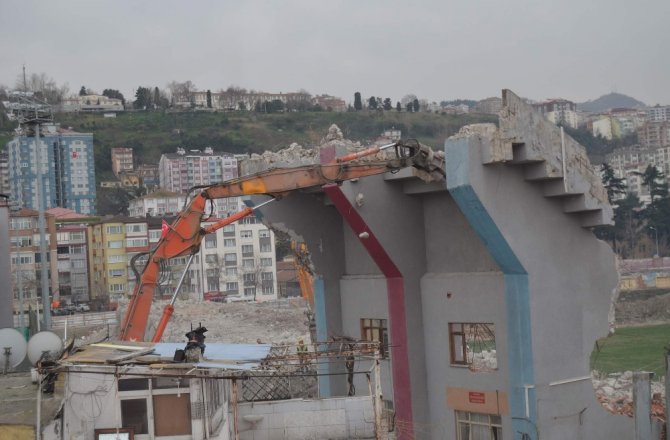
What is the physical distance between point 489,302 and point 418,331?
2319 millimetres

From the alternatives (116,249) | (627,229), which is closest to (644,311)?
(627,229)

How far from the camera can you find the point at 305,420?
50.9 ft

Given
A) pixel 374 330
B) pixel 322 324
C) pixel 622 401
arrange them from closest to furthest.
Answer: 1. pixel 622 401
2. pixel 374 330
3. pixel 322 324

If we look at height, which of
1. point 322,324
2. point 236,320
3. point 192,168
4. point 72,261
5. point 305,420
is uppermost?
point 192,168

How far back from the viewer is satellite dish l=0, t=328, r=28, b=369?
18562 millimetres

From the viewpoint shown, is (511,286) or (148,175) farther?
(148,175)

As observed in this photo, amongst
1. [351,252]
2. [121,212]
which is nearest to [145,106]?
[121,212]

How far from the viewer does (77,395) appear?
1322 cm

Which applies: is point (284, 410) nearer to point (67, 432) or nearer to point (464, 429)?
point (67, 432)

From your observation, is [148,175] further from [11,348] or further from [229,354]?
[229,354]

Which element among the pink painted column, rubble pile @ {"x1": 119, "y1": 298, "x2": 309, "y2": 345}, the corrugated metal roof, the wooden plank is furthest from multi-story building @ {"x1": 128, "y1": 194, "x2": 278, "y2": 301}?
the wooden plank

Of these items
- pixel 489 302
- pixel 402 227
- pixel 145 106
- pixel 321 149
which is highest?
pixel 145 106

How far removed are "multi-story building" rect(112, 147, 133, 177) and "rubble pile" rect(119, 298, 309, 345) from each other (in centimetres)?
8806

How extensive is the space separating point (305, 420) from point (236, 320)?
54344mm
